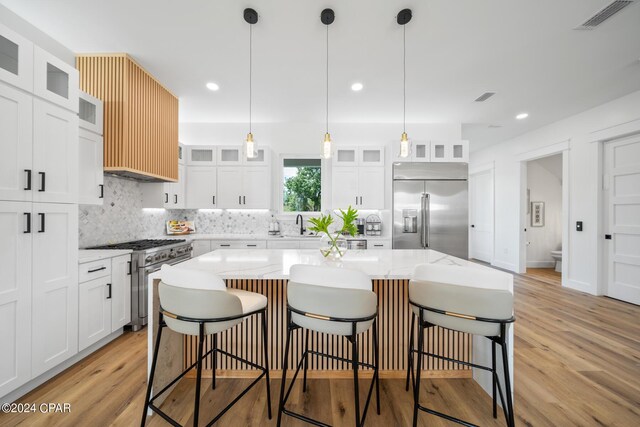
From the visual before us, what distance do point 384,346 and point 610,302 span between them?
394cm

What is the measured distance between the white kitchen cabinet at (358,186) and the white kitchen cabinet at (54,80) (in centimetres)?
325

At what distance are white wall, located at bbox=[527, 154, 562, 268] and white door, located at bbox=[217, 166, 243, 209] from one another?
650 cm

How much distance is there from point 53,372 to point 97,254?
3.05 feet

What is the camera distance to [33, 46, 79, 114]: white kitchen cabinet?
1.89 m

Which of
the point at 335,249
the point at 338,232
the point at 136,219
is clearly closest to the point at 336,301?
the point at 338,232

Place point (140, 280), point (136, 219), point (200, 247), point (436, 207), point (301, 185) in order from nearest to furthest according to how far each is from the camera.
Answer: point (140, 280)
point (136, 219)
point (200, 247)
point (436, 207)
point (301, 185)

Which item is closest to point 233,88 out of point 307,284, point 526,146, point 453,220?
point 307,284

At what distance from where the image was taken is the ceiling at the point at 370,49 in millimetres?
2188

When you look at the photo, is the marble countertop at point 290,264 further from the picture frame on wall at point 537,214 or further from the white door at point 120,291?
the picture frame on wall at point 537,214

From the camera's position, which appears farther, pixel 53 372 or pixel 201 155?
pixel 201 155

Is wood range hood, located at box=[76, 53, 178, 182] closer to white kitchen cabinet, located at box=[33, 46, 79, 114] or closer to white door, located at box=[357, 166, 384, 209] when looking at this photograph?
white kitchen cabinet, located at box=[33, 46, 79, 114]

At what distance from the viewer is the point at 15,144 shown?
1.75 m

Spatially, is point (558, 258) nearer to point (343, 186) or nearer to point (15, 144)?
point (343, 186)

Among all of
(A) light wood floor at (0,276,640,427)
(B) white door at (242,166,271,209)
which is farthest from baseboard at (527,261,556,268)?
(B) white door at (242,166,271,209)
